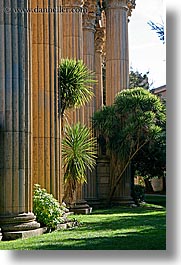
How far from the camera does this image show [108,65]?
90.1ft

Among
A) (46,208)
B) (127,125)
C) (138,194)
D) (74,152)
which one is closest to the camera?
(46,208)

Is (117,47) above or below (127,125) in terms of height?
above

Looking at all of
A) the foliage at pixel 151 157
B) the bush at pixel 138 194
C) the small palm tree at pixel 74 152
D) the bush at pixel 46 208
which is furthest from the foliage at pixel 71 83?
the bush at pixel 138 194

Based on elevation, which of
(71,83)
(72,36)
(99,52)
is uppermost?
(99,52)

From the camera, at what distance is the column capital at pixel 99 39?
33031 mm

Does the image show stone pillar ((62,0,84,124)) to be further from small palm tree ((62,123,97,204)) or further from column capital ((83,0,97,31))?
small palm tree ((62,123,97,204))

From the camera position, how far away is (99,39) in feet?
111

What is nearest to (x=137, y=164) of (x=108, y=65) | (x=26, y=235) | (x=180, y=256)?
(x=108, y=65)

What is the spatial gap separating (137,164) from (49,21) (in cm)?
1201

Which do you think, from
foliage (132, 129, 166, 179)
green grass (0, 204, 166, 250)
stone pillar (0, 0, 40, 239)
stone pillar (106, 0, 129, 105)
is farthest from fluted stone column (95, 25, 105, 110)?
stone pillar (0, 0, 40, 239)

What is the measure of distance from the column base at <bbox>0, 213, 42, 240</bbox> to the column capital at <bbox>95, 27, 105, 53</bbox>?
68.5ft

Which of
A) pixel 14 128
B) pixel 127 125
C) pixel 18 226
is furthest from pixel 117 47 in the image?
pixel 18 226

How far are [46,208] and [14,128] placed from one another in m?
2.25

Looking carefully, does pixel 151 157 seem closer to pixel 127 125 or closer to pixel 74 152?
pixel 127 125
